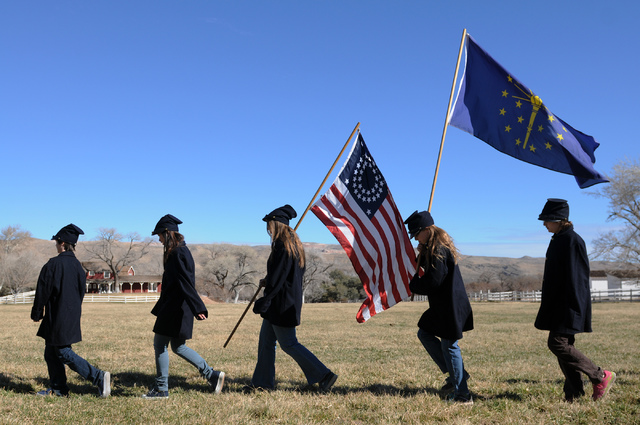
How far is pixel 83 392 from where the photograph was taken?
257 inches

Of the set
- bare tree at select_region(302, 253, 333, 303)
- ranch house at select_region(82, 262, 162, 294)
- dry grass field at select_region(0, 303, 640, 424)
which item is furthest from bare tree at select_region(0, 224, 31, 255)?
dry grass field at select_region(0, 303, 640, 424)

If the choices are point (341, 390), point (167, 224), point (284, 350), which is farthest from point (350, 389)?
point (167, 224)

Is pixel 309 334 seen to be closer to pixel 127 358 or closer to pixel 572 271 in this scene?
pixel 127 358

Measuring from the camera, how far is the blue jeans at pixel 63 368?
6.18 meters

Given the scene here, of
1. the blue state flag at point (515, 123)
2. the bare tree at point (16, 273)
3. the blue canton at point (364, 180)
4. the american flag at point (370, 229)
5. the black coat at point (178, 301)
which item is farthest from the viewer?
the bare tree at point (16, 273)

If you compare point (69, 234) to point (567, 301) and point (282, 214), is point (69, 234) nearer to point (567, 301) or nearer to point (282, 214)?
point (282, 214)

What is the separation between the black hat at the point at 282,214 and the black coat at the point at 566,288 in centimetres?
294

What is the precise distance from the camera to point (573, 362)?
5586 mm

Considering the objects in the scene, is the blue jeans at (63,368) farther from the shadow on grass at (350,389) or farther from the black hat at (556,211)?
the black hat at (556,211)

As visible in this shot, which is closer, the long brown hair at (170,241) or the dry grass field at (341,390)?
the dry grass field at (341,390)

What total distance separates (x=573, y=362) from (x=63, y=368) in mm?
5543

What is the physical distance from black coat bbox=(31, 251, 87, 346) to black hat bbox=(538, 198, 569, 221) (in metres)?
5.11

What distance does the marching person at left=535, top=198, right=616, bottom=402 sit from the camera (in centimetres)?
555

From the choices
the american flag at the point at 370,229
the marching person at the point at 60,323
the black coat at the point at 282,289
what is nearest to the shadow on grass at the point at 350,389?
the black coat at the point at 282,289
